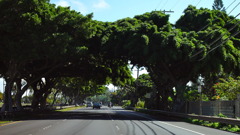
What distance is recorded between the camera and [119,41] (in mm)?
33156

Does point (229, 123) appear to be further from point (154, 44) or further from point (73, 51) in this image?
point (73, 51)

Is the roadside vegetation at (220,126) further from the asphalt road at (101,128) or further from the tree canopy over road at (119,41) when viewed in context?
the tree canopy over road at (119,41)

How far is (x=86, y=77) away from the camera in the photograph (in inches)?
1812

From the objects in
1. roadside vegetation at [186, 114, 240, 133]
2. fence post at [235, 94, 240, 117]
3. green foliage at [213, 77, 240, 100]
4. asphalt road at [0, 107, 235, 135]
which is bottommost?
asphalt road at [0, 107, 235, 135]

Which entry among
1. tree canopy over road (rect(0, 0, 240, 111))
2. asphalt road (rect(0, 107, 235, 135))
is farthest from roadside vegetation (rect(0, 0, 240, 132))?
asphalt road (rect(0, 107, 235, 135))

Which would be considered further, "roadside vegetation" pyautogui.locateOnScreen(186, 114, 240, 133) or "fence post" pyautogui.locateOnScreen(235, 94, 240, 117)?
"fence post" pyautogui.locateOnScreen(235, 94, 240, 117)

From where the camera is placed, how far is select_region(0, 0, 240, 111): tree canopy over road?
84.1 feet

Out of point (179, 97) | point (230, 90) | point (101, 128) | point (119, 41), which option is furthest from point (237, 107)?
point (119, 41)

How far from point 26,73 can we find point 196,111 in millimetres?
20680

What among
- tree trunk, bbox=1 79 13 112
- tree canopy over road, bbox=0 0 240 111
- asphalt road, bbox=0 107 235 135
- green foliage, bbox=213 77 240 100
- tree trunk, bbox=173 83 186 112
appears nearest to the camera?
asphalt road, bbox=0 107 235 135

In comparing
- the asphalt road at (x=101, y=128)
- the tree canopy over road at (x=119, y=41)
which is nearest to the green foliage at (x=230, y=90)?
the tree canopy over road at (x=119, y=41)

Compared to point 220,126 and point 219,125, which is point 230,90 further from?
point 220,126

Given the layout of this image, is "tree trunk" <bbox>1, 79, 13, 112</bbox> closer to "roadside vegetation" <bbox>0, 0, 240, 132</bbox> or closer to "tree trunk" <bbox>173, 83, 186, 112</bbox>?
"roadside vegetation" <bbox>0, 0, 240, 132</bbox>

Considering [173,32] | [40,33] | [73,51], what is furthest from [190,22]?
[40,33]
